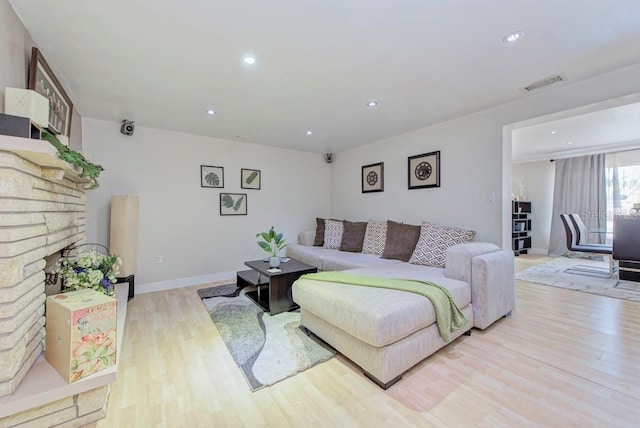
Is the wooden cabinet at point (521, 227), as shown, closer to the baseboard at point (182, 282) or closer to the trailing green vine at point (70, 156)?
the baseboard at point (182, 282)

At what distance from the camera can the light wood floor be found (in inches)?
55.6

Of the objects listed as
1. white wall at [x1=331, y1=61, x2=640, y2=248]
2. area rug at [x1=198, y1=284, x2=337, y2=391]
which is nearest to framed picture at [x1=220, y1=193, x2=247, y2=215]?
area rug at [x1=198, y1=284, x2=337, y2=391]

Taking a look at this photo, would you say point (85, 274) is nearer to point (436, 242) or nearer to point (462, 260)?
point (462, 260)

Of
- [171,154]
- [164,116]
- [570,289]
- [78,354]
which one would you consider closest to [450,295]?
[78,354]

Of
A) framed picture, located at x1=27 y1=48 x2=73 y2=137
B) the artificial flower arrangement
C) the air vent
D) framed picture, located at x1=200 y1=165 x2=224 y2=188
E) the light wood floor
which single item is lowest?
the light wood floor

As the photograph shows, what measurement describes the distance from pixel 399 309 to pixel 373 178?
305 centimetres

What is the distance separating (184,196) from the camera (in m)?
3.88

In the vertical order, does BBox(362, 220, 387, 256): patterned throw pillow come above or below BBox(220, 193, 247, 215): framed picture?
below

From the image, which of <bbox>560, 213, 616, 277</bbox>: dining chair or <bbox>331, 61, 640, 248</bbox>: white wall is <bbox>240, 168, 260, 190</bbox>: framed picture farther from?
<bbox>560, 213, 616, 277</bbox>: dining chair

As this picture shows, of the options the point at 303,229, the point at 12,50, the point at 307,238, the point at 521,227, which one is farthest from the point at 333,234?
the point at 521,227

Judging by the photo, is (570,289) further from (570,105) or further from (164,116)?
(164,116)

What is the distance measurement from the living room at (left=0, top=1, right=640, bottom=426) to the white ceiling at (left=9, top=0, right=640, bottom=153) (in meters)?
0.10

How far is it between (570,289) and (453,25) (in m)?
3.84

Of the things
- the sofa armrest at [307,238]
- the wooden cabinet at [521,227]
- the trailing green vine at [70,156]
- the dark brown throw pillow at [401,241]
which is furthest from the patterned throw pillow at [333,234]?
the wooden cabinet at [521,227]
